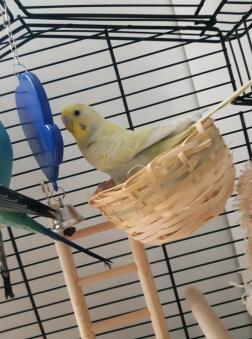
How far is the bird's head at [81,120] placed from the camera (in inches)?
26.8

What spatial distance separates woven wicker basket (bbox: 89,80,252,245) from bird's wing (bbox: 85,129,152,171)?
2.0 inches

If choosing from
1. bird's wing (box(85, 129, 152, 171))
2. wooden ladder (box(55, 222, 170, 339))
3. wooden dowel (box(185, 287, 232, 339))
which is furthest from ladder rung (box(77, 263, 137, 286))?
bird's wing (box(85, 129, 152, 171))

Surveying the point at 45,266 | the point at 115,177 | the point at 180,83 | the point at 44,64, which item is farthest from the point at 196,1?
the point at 45,266

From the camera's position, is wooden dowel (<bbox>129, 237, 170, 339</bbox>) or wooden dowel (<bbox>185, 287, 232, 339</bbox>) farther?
wooden dowel (<bbox>129, 237, 170, 339</bbox>)

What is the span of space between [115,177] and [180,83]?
1.15 feet

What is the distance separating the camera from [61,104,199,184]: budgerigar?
0.62 m

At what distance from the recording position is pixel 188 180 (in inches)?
22.7

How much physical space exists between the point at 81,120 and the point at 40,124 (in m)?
0.06

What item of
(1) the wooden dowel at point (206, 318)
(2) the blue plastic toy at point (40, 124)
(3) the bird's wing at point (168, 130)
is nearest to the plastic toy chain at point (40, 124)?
(2) the blue plastic toy at point (40, 124)

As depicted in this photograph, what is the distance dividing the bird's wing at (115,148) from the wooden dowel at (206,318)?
222 millimetres

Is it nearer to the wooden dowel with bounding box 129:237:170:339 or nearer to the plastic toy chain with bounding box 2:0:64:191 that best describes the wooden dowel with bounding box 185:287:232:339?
the wooden dowel with bounding box 129:237:170:339

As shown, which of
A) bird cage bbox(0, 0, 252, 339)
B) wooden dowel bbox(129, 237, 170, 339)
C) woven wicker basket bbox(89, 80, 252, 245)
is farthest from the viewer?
bird cage bbox(0, 0, 252, 339)

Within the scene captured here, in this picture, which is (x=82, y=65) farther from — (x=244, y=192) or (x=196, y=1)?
(x=244, y=192)

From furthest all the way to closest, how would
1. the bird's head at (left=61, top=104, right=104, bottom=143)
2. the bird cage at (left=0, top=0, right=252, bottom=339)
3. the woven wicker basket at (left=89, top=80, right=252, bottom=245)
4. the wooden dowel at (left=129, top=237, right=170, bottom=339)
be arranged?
the bird cage at (left=0, top=0, right=252, bottom=339) < the wooden dowel at (left=129, top=237, right=170, bottom=339) < the bird's head at (left=61, top=104, right=104, bottom=143) < the woven wicker basket at (left=89, top=80, right=252, bottom=245)
